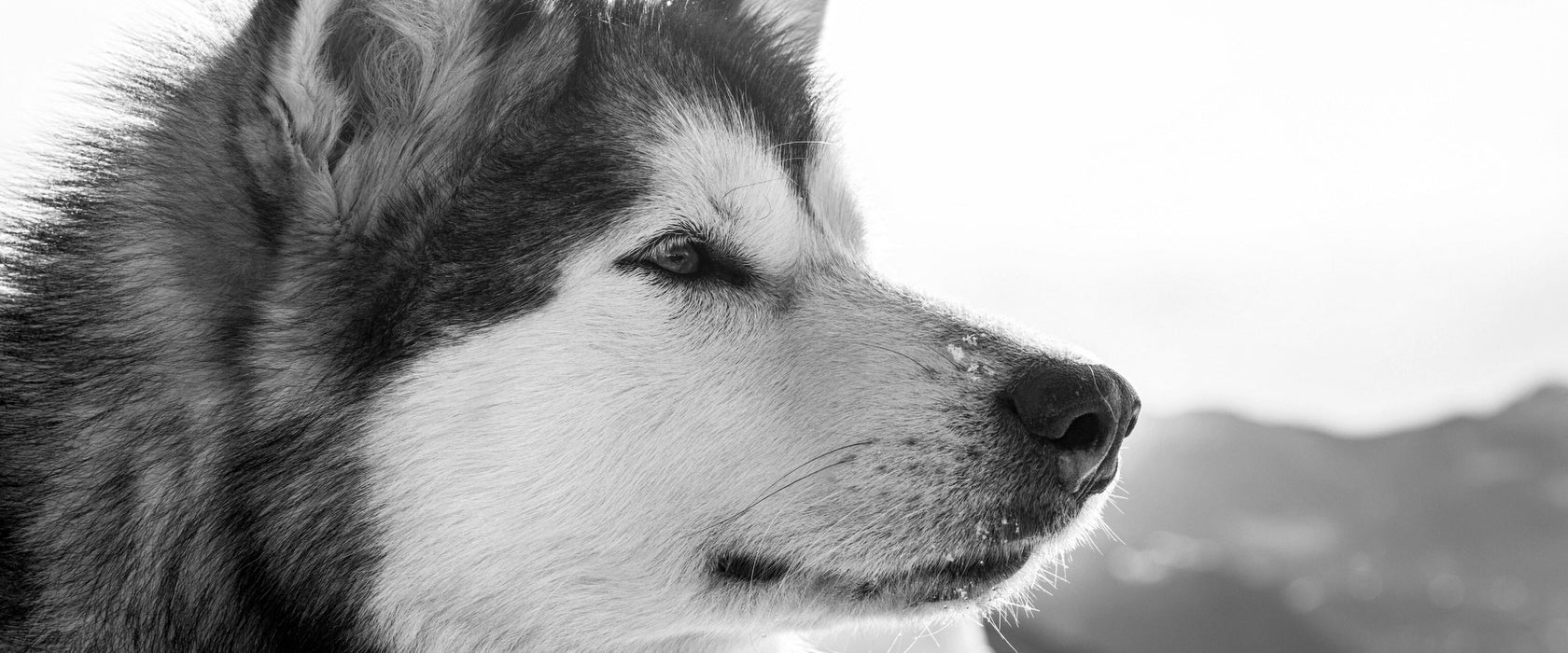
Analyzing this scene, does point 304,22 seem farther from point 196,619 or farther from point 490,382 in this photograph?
point 196,619

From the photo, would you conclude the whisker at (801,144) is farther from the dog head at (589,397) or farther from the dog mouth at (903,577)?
the dog mouth at (903,577)

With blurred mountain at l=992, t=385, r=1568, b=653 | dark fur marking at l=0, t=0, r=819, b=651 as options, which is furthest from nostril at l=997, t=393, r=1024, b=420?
blurred mountain at l=992, t=385, r=1568, b=653

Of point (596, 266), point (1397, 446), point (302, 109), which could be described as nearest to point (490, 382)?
point (596, 266)

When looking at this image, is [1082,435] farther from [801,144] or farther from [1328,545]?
[1328,545]

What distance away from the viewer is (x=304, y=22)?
157 centimetres

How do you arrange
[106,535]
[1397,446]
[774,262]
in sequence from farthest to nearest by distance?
1. [1397,446]
2. [774,262]
3. [106,535]

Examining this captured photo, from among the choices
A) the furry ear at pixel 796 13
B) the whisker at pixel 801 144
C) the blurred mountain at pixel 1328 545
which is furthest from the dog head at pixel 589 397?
the blurred mountain at pixel 1328 545

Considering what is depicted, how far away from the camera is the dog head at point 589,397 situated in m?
1.67

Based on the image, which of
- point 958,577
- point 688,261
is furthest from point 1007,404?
point 688,261

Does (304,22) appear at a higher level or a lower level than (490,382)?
higher

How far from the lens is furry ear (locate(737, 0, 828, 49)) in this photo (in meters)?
2.48

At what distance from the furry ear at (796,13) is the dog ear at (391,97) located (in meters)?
0.74

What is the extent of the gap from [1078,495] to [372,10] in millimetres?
1328

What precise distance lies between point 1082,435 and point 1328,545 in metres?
1.51
